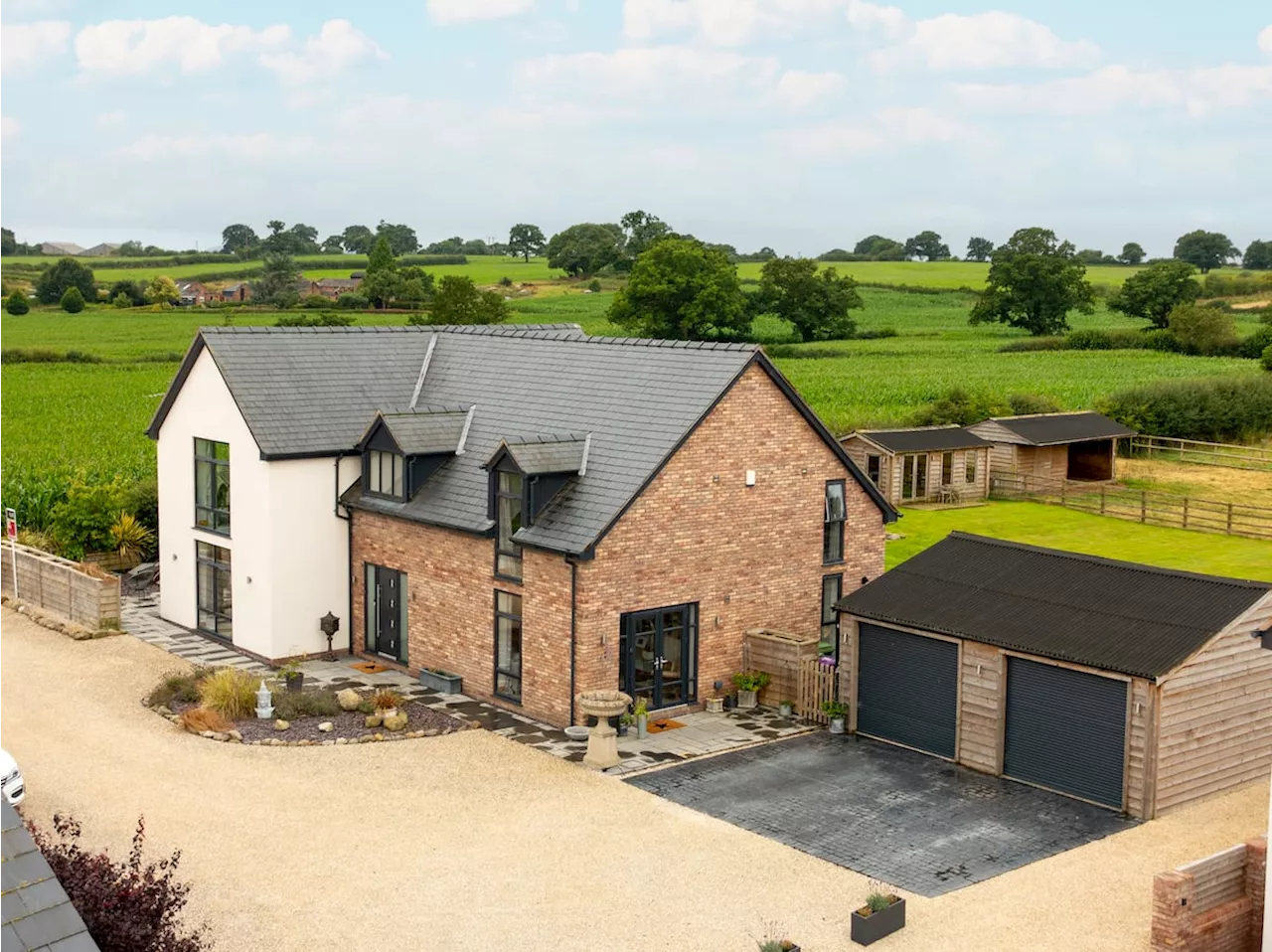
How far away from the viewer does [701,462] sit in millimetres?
25312

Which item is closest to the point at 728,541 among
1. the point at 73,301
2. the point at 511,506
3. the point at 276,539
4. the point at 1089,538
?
the point at 511,506

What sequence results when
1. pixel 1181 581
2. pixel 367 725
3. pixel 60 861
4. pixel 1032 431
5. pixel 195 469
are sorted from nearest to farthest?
pixel 60 861 → pixel 1181 581 → pixel 367 725 → pixel 195 469 → pixel 1032 431

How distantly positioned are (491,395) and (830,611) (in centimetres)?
745

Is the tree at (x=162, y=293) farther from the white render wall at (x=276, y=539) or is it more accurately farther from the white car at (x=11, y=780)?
the white car at (x=11, y=780)

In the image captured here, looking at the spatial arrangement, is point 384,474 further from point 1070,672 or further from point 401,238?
point 401,238

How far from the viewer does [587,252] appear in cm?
13525

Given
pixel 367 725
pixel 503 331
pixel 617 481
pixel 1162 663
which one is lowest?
pixel 367 725

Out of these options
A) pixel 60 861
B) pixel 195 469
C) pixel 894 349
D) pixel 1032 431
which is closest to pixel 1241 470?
pixel 1032 431

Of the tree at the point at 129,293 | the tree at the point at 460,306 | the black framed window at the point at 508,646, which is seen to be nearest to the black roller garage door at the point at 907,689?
the black framed window at the point at 508,646

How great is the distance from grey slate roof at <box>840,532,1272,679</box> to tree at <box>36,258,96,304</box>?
333 feet

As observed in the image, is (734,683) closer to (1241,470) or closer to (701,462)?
(701,462)

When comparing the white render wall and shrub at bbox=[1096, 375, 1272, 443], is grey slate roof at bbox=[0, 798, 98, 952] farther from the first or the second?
shrub at bbox=[1096, 375, 1272, 443]

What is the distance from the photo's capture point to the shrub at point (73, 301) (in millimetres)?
109125

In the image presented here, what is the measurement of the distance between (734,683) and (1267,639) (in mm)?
10431
